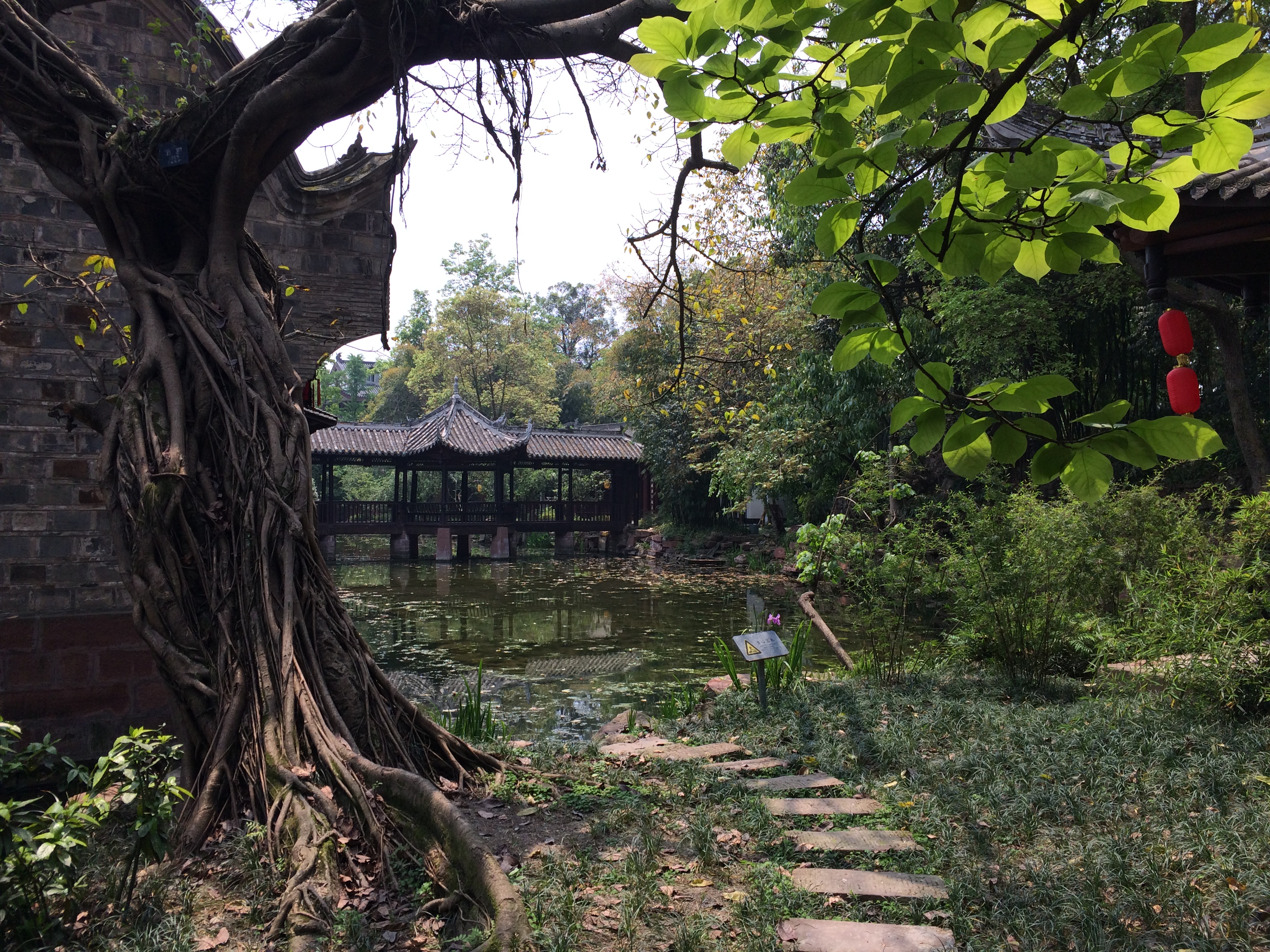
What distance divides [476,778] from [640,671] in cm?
505

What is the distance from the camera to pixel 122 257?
3.69 m

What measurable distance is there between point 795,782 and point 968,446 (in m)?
2.79

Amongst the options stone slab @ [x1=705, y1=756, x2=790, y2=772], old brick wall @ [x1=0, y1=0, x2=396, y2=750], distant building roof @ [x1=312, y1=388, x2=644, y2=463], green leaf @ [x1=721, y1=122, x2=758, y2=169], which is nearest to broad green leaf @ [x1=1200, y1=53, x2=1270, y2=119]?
green leaf @ [x1=721, y1=122, x2=758, y2=169]

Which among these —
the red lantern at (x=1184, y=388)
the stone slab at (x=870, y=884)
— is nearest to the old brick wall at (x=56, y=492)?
the stone slab at (x=870, y=884)

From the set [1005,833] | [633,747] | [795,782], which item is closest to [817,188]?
[1005,833]

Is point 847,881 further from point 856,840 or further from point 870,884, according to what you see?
point 856,840

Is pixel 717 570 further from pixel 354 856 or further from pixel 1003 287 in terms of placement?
pixel 354 856

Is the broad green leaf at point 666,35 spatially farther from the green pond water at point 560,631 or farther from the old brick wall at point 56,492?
the green pond water at point 560,631

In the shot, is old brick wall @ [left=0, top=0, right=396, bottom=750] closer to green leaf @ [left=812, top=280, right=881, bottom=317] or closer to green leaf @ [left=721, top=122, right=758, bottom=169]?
green leaf @ [left=721, top=122, right=758, bottom=169]

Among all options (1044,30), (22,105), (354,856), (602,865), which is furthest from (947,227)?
(22,105)

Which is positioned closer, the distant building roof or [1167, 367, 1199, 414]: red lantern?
[1167, 367, 1199, 414]: red lantern

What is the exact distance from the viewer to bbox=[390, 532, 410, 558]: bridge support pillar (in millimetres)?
23266

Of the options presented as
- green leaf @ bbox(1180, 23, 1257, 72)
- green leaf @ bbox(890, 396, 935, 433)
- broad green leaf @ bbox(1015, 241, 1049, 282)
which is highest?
green leaf @ bbox(1180, 23, 1257, 72)

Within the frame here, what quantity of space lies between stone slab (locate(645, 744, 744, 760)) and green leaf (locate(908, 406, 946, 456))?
3.21m
